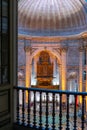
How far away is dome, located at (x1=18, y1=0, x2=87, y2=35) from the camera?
1953cm

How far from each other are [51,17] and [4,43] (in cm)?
1637

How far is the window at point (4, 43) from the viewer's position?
4.42 m

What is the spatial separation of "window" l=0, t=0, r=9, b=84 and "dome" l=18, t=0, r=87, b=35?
15119 millimetres

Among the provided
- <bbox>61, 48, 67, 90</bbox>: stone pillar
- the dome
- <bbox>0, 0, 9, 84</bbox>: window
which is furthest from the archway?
<bbox>0, 0, 9, 84</bbox>: window

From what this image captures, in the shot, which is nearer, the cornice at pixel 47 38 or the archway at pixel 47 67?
the cornice at pixel 47 38

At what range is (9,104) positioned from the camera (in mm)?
4586

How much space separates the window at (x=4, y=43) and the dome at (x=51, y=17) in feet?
49.6

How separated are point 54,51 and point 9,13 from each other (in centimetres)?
1605

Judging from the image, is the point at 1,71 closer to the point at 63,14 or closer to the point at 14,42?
the point at 14,42

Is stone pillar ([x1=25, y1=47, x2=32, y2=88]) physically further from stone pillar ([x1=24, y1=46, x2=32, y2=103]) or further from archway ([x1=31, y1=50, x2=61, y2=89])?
archway ([x1=31, y1=50, x2=61, y2=89])

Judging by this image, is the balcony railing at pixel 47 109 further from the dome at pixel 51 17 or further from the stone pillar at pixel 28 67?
the dome at pixel 51 17

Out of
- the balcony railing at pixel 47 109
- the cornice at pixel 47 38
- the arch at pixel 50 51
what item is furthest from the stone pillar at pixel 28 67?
the balcony railing at pixel 47 109

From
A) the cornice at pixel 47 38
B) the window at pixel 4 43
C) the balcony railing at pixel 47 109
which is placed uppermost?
the cornice at pixel 47 38

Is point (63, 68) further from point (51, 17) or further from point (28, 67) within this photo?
point (51, 17)
